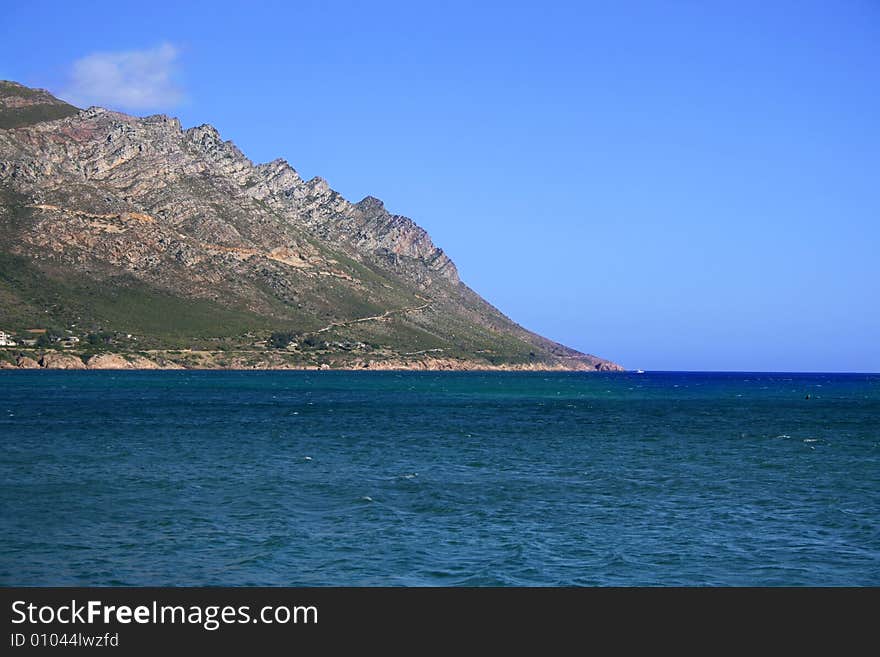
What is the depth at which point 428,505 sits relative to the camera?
42.5 meters

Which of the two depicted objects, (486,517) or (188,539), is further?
(486,517)

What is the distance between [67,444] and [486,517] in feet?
137

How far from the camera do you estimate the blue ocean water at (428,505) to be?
30.2m

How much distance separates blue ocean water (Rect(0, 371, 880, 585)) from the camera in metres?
30.2

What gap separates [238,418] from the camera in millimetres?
102688
